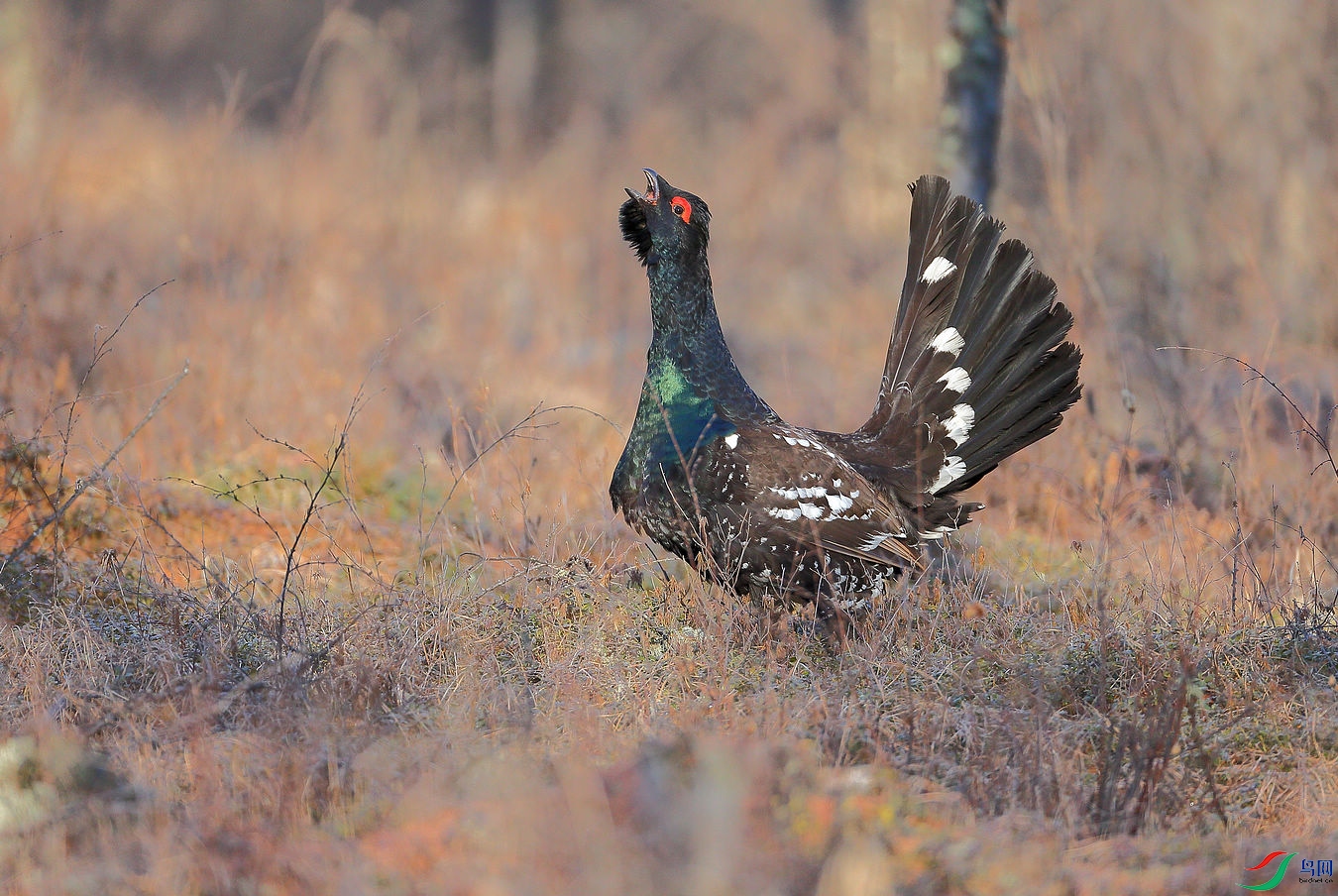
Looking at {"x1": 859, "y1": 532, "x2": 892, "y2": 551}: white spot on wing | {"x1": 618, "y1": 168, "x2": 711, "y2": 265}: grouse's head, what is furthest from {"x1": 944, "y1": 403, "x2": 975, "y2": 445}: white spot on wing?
{"x1": 618, "y1": 168, "x2": 711, "y2": 265}: grouse's head

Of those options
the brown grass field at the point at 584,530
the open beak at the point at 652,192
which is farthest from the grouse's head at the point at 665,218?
the brown grass field at the point at 584,530

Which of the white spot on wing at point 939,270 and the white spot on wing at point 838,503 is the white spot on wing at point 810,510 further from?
the white spot on wing at point 939,270

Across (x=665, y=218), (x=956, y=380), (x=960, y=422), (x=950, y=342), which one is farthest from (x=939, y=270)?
(x=665, y=218)

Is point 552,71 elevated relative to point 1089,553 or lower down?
elevated

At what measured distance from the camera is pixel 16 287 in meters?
6.79

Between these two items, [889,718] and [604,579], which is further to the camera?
[604,579]

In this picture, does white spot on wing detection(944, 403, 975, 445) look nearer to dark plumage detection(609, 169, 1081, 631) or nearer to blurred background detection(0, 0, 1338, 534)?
dark plumage detection(609, 169, 1081, 631)

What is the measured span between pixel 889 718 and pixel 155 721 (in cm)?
209

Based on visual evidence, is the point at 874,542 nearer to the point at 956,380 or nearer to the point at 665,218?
the point at 956,380

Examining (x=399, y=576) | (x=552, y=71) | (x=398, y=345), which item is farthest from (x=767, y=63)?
(x=399, y=576)

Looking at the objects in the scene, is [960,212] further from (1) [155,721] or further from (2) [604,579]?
(1) [155,721]

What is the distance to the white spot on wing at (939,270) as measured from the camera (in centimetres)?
508

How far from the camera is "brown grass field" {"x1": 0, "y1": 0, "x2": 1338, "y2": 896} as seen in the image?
263 centimetres

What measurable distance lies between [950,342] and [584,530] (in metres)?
1.81
